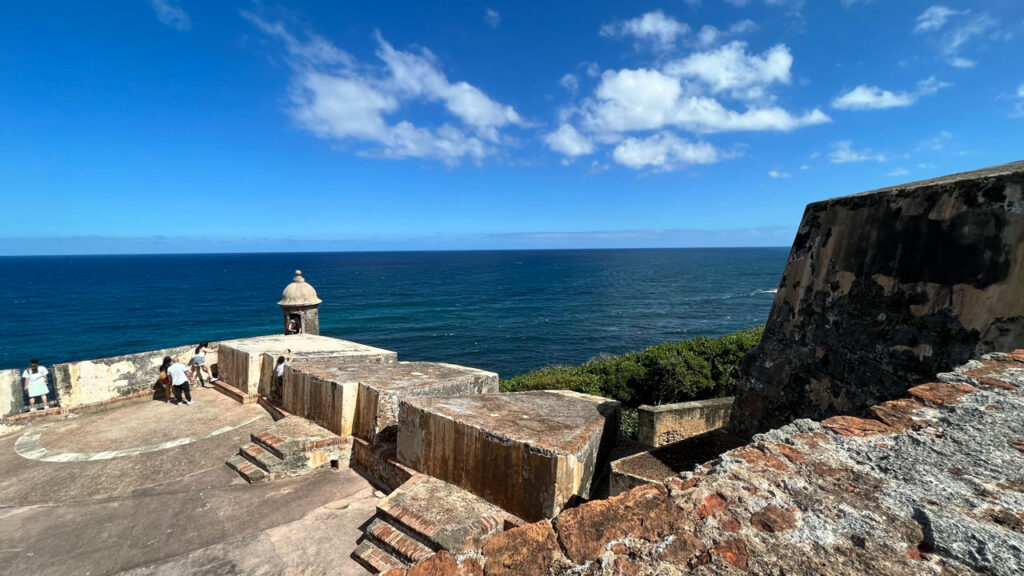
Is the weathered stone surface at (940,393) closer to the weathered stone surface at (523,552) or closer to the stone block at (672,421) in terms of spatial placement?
the weathered stone surface at (523,552)

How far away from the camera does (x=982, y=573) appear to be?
5.00 ft

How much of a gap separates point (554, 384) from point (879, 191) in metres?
12.3

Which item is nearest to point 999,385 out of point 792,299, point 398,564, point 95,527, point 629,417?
point 792,299

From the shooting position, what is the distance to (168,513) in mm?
5715

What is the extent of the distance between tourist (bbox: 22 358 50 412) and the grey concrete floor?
5.25 ft

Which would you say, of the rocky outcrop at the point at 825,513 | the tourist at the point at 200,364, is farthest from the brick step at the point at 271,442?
the rocky outcrop at the point at 825,513

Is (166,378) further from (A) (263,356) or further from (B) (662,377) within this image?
(B) (662,377)

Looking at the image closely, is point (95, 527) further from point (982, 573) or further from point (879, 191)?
point (879, 191)

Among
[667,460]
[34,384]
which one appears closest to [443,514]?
[667,460]

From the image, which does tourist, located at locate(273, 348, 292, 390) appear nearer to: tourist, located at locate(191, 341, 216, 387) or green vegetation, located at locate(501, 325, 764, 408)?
tourist, located at locate(191, 341, 216, 387)

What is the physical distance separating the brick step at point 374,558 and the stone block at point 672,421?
16.4 feet

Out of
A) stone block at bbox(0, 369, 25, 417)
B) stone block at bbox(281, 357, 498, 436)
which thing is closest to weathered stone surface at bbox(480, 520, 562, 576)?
stone block at bbox(281, 357, 498, 436)

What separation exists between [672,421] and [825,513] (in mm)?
7085

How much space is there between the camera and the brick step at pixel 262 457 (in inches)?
256
